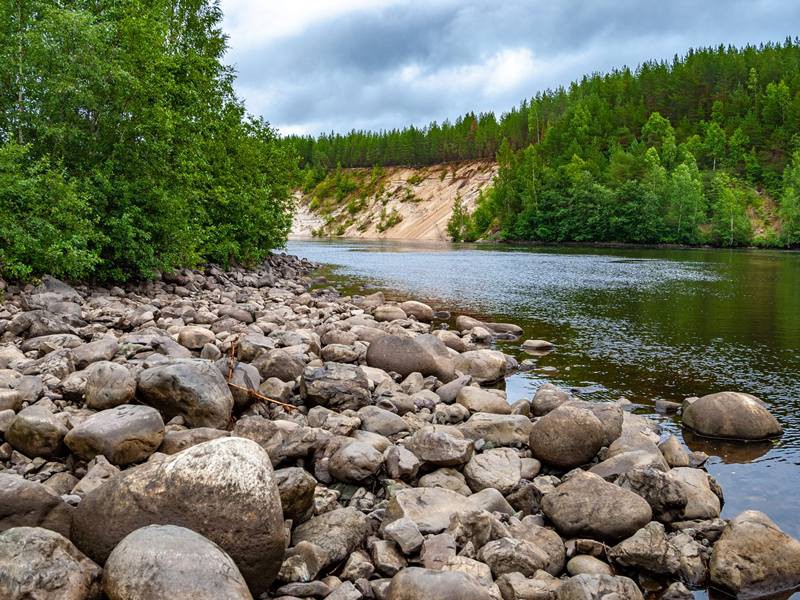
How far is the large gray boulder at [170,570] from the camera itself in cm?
391

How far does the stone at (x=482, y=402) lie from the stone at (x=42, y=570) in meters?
6.90

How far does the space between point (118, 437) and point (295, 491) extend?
2.25 m

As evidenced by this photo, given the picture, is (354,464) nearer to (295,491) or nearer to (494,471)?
(295,491)

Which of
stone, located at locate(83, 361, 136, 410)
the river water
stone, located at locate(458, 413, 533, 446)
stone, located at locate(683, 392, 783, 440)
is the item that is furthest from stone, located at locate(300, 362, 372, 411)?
stone, located at locate(683, 392, 783, 440)

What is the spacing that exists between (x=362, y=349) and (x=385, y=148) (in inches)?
6837

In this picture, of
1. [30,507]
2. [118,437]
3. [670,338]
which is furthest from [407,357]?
[670,338]

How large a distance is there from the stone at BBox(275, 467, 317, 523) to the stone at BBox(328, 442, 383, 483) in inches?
37.5

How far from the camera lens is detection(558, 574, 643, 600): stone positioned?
197 inches

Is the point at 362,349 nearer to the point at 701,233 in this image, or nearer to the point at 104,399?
the point at 104,399

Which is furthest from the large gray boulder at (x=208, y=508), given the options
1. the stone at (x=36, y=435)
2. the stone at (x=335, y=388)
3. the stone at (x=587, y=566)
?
the stone at (x=335, y=388)

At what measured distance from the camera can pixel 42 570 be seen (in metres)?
4.14

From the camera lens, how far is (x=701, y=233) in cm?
8700

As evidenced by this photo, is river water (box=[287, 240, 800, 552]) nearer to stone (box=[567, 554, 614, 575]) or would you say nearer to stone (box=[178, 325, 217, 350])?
stone (box=[567, 554, 614, 575])

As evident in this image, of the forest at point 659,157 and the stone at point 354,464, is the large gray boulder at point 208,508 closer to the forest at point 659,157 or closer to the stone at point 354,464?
the stone at point 354,464
